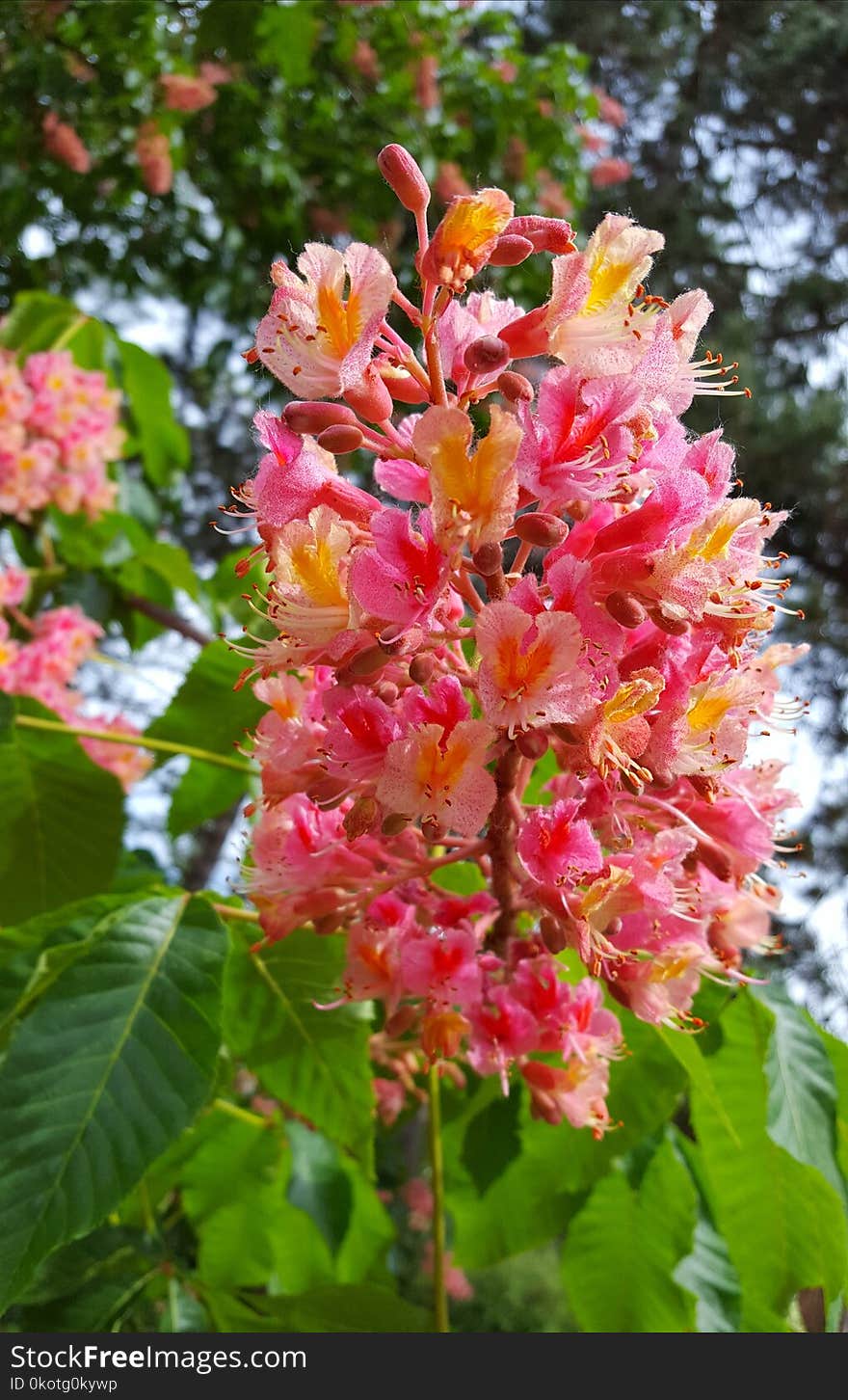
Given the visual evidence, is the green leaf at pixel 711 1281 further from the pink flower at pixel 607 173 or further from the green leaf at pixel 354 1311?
the pink flower at pixel 607 173

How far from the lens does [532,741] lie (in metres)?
0.78

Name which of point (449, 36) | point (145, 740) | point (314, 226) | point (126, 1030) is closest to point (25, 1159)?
point (126, 1030)

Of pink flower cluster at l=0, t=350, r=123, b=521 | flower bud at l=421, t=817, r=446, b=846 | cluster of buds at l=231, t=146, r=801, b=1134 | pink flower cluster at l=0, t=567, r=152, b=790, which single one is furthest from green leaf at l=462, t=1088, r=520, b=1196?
pink flower cluster at l=0, t=350, r=123, b=521

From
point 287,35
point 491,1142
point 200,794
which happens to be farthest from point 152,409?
point 491,1142

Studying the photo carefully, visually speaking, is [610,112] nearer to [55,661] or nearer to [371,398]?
[55,661]

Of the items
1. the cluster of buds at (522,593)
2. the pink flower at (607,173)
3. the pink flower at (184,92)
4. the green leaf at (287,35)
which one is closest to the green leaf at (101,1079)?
the cluster of buds at (522,593)

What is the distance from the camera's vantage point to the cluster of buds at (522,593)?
0.74 meters

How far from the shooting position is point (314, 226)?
13.5 ft

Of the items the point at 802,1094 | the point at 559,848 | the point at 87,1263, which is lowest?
the point at 87,1263

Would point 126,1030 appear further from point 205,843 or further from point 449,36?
point 205,843

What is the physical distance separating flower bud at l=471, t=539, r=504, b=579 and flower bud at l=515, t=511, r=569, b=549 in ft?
0.07

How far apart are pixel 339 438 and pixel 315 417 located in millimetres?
Result: 27

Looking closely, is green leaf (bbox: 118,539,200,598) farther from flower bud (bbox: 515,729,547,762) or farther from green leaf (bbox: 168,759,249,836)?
flower bud (bbox: 515,729,547,762)

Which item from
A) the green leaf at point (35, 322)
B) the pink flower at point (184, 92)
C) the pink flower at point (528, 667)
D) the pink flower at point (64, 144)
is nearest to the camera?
the pink flower at point (528, 667)
